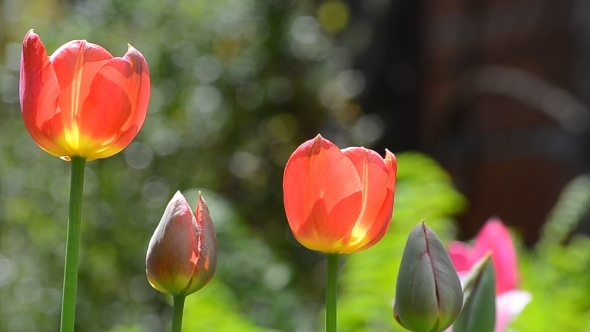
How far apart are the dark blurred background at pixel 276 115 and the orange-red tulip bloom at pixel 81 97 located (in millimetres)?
2081

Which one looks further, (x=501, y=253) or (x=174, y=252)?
(x=501, y=253)

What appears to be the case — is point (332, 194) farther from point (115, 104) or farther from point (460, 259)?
point (460, 259)

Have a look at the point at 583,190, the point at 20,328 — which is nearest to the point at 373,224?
the point at 583,190

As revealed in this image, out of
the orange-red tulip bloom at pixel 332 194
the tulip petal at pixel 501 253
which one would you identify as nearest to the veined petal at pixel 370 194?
the orange-red tulip bloom at pixel 332 194

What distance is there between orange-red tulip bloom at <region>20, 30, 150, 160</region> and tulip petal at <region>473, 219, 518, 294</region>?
33cm

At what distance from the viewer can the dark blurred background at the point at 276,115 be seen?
2727 millimetres

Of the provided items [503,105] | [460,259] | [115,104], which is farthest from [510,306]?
[503,105]

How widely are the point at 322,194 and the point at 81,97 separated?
0.40 ft

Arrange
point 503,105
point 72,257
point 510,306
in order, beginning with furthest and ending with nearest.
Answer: point 503,105
point 510,306
point 72,257

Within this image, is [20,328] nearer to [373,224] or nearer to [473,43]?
[473,43]

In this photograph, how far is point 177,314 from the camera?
400mm

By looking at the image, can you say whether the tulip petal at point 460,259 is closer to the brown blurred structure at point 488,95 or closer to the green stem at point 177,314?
the green stem at point 177,314

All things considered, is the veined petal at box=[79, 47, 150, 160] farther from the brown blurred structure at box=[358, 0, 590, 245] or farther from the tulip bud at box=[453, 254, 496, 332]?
the brown blurred structure at box=[358, 0, 590, 245]

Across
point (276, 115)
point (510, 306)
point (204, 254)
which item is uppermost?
point (204, 254)
